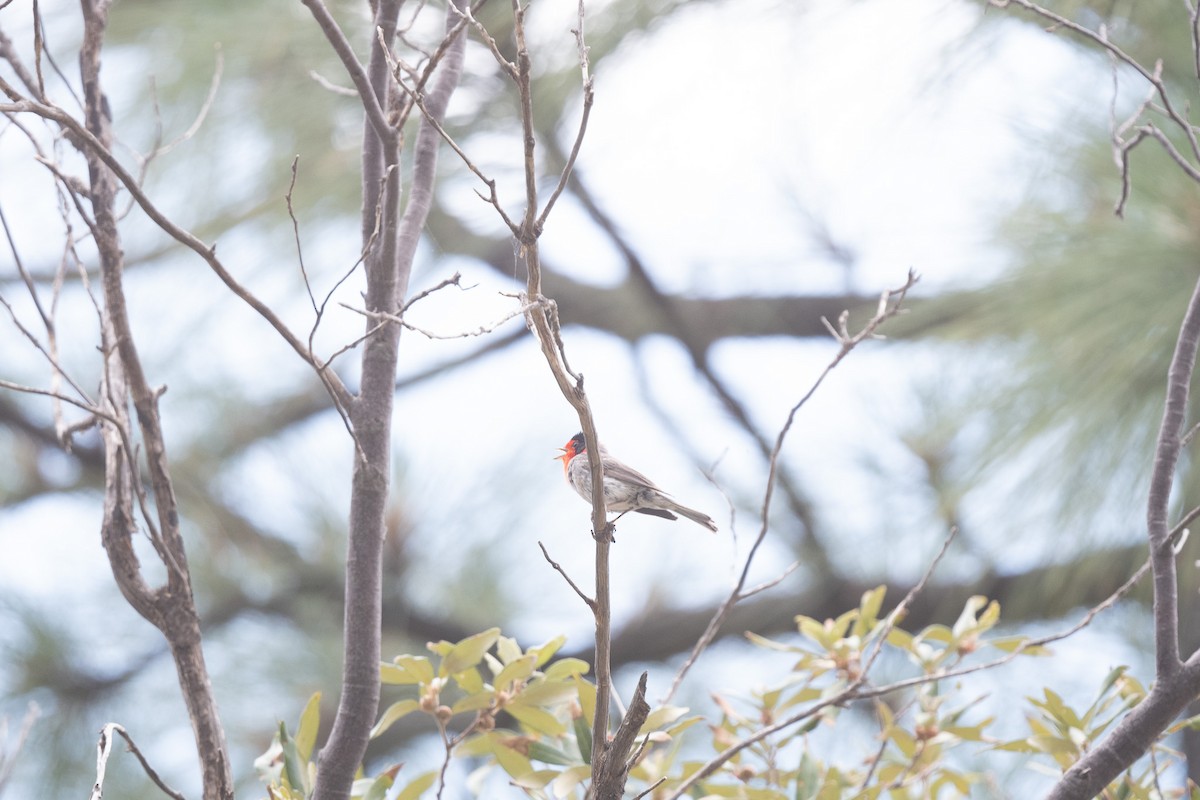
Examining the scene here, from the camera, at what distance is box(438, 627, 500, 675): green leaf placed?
1.07 metres

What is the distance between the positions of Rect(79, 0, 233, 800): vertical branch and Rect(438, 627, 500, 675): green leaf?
8.7 inches

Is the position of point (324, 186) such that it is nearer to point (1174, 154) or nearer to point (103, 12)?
point (103, 12)

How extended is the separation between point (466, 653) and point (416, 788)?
142mm

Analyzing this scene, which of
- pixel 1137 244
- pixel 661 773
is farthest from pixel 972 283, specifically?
pixel 661 773

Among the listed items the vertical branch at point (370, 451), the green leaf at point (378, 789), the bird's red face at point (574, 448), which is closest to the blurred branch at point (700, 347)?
the bird's red face at point (574, 448)

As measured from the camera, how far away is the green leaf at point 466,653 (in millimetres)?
1072

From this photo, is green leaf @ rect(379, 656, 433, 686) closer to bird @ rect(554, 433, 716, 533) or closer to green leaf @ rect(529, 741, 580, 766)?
green leaf @ rect(529, 741, 580, 766)

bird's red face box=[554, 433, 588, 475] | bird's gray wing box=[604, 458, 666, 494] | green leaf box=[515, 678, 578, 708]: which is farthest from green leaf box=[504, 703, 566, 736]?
bird's red face box=[554, 433, 588, 475]

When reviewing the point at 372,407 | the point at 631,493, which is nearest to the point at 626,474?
the point at 631,493

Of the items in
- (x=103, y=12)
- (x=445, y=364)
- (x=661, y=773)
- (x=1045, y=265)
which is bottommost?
(x=661, y=773)

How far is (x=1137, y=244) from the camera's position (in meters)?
1.67

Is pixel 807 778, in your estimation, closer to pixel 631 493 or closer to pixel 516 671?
pixel 516 671

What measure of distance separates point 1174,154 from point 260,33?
1.70 metres

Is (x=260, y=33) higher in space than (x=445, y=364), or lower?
higher
